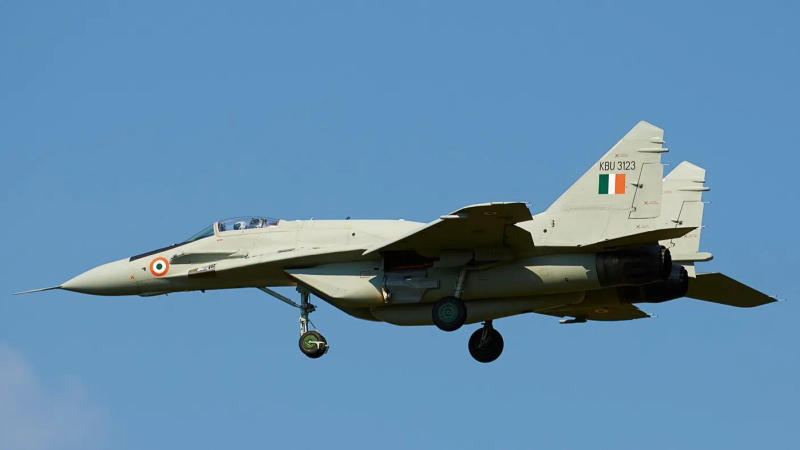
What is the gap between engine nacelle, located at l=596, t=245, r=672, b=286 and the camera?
32.5m

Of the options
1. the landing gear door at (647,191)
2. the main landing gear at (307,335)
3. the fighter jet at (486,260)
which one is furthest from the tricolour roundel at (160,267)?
the landing gear door at (647,191)

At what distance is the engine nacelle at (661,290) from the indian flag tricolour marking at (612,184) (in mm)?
2361

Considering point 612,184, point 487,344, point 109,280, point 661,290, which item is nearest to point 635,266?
point 612,184

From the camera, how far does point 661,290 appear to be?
34500mm

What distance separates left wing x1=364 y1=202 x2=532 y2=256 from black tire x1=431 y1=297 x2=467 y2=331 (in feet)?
3.49

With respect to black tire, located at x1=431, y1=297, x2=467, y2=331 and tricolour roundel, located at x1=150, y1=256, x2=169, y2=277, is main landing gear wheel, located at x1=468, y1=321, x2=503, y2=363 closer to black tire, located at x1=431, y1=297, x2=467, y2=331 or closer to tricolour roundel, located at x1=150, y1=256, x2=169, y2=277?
black tire, located at x1=431, y1=297, x2=467, y2=331

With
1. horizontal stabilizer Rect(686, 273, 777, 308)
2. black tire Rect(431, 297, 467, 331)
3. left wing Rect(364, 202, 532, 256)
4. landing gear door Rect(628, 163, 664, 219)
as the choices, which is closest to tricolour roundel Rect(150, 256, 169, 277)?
left wing Rect(364, 202, 532, 256)

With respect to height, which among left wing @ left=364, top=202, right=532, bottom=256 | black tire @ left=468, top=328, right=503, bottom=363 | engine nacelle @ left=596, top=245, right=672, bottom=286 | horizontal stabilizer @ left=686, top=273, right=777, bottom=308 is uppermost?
left wing @ left=364, top=202, right=532, bottom=256

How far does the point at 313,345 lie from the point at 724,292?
29.4ft

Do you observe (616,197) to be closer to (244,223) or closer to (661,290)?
(661,290)

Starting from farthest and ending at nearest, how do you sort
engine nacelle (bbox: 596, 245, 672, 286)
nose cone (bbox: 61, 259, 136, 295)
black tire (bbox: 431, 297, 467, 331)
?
nose cone (bbox: 61, 259, 136, 295) → black tire (bbox: 431, 297, 467, 331) → engine nacelle (bbox: 596, 245, 672, 286)

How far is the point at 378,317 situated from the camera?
34.9m

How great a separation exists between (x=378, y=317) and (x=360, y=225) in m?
1.97

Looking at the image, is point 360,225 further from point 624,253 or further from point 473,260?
point 624,253
